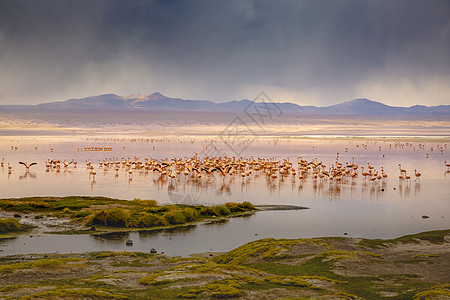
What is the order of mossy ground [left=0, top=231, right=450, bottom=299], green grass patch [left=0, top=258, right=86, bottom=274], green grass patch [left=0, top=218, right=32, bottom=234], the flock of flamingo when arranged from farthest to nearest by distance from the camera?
the flock of flamingo, green grass patch [left=0, top=218, right=32, bottom=234], green grass patch [left=0, top=258, right=86, bottom=274], mossy ground [left=0, top=231, right=450, bottom=299]

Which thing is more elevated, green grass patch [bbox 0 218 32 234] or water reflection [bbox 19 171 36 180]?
water reflection [bbox 19 171 36 180]

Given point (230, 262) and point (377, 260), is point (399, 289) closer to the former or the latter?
point (377, 260)

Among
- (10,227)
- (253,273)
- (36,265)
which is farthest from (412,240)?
(10,227)

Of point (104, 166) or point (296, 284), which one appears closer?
point (296, 284)

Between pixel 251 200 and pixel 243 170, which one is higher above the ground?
pixel 243 170

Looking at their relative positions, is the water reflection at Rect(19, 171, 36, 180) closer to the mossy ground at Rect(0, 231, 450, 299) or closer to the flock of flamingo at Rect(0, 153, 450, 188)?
the flock of flamingo at Rect(0, 153, 450, 188)

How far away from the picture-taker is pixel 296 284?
15672 millimetres

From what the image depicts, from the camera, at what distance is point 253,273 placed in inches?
664

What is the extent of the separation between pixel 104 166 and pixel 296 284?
137 feet

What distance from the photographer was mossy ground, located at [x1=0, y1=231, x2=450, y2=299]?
1452 centimetres

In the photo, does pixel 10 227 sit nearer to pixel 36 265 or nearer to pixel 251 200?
pixel 36 265

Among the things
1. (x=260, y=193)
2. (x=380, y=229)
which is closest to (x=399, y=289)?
(x=380, y=229)

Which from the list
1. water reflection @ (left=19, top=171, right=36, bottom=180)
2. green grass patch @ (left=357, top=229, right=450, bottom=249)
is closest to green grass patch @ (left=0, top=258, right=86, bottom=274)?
green grass patch @ (left=357, top=229, right=450, bottom=249)

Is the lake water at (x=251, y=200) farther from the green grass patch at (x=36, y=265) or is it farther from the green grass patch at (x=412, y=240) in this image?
the green grass patch at (x=36, y=265)
